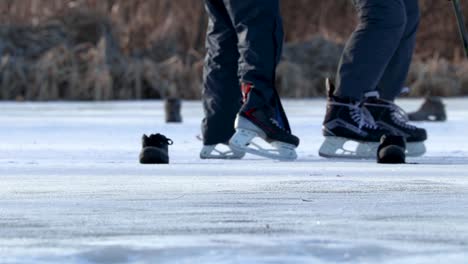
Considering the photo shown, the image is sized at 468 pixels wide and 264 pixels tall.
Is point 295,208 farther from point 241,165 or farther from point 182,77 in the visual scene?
point 182,77

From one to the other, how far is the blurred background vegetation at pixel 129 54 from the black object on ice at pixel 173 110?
5371 millimetres

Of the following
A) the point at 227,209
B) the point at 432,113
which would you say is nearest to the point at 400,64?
the point at 227,209

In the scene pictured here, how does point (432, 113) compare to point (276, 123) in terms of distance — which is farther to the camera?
point (432, 113)

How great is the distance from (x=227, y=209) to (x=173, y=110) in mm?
5626

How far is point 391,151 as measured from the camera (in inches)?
198

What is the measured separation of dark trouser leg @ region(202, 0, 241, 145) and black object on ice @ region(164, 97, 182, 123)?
333 centimetres

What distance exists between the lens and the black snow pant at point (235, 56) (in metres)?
5.14

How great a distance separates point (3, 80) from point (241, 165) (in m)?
9.93

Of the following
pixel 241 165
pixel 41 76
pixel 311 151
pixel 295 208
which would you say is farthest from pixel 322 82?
pixel 295 208

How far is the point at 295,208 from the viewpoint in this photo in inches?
129

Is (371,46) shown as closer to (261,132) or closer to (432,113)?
(261,132)

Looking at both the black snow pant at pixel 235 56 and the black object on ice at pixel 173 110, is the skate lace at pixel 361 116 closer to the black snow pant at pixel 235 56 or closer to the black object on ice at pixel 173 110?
the black snow pant at pixel 235 56

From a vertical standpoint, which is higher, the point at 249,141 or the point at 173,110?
the point at 249,141

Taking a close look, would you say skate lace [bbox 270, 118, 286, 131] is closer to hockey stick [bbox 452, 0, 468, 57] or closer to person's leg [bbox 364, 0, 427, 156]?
person's leg [bbox 364, 0, 427, 156]
